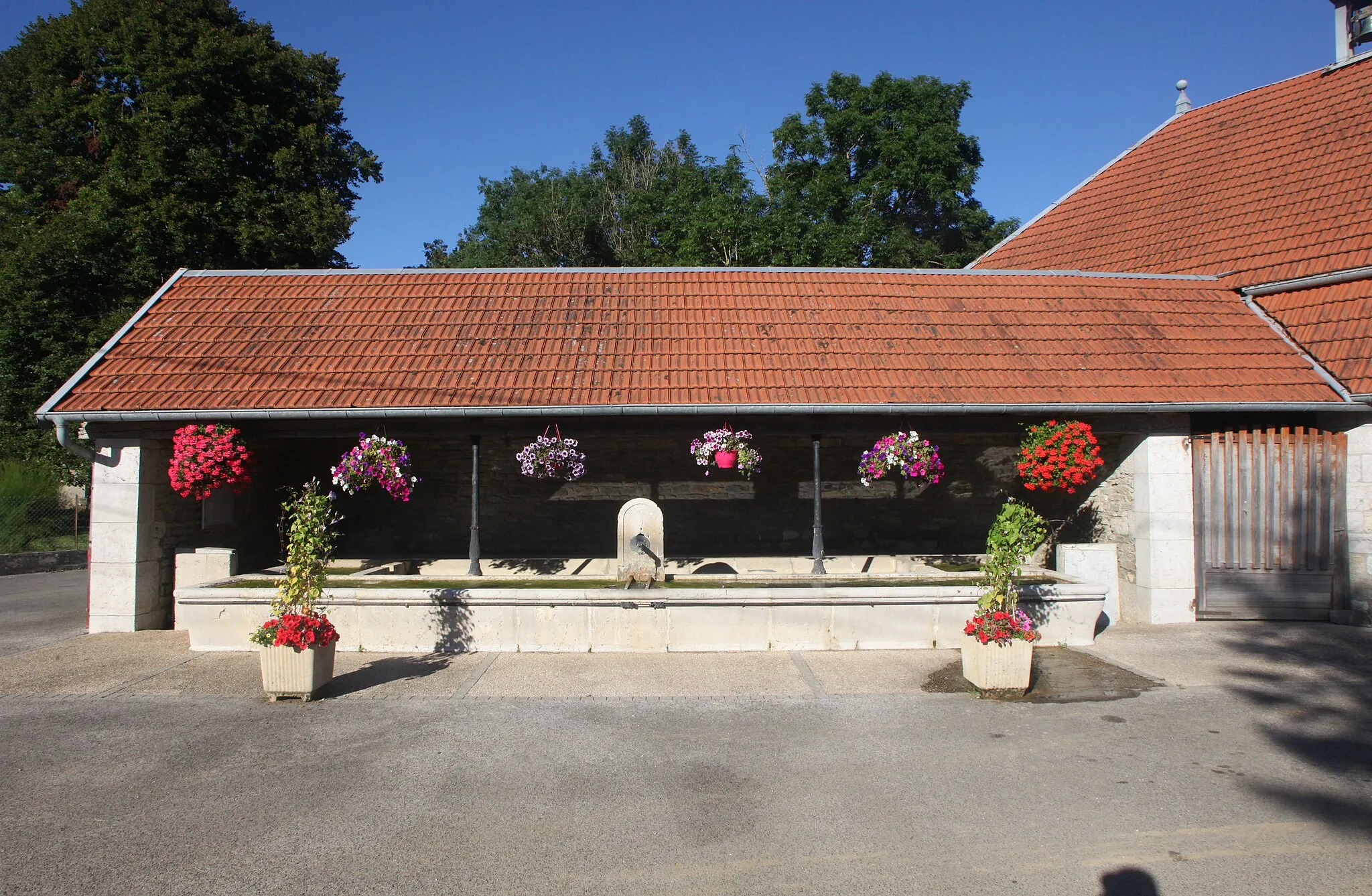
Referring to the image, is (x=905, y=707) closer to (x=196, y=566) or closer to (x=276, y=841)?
(x=276, y=841)

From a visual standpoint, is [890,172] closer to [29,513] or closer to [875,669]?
[875,669]

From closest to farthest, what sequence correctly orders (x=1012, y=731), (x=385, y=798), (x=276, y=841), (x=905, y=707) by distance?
1. (x=276, y=841)
2. (x=385, y=798)
3. (x=1012, y=731)
4. (x=905, y=707)

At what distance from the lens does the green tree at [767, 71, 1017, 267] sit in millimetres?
24203

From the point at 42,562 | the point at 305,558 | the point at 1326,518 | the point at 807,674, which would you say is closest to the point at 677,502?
the point at 807,674

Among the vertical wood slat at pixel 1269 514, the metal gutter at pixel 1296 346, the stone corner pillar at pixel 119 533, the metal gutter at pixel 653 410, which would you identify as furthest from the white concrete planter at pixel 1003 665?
the stone corner pillar at pixel 119 533

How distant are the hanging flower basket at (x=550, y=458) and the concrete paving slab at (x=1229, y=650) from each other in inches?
211

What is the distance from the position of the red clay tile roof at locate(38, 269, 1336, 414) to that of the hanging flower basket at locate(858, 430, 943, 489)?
1.75 feet

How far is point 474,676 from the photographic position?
7.02 meters

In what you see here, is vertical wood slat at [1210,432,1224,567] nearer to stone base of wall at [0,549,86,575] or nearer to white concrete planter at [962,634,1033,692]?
white concrete planter at [962,634,1033,692]

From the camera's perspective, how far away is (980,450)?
12.3 metres

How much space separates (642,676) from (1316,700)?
17.0 ft

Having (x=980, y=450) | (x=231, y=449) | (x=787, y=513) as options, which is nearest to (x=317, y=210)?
(x=231, y=449)

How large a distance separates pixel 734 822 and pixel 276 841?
2.26m

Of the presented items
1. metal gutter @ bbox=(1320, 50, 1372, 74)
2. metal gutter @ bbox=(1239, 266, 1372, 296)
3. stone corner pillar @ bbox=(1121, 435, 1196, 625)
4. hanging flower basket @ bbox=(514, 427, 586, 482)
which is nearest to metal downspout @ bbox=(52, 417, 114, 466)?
hanging flower basket @ bbox=(514, 427, 586, 482)
